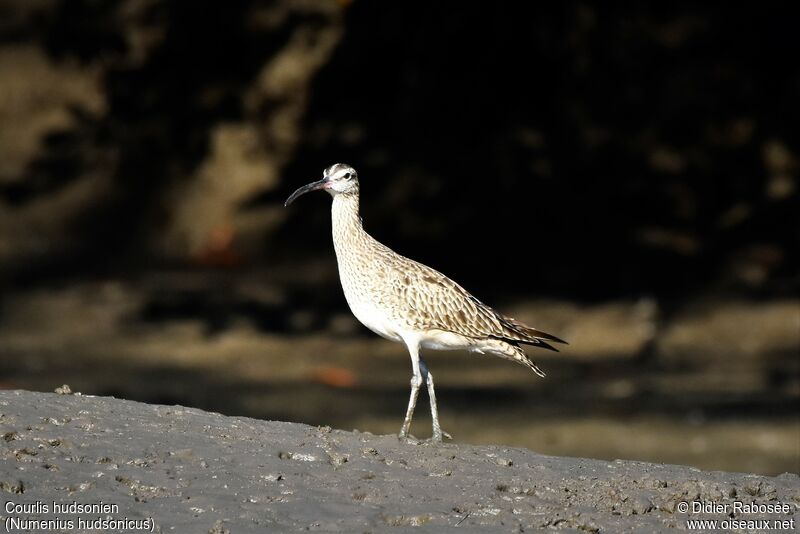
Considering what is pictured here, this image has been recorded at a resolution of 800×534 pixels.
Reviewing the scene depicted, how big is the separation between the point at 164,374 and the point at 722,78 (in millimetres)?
8336

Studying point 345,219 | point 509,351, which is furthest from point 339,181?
point 509,351

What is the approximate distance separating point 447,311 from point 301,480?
5.59 feet

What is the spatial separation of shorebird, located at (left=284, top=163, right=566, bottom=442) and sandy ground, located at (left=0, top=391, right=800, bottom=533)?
664 millimetres

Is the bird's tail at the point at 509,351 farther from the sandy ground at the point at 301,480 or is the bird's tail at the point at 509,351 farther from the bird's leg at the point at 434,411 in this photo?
the sandy ground at the point at 301,480

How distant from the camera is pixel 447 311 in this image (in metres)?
8.23

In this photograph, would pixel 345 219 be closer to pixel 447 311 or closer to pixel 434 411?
pixel 447 311

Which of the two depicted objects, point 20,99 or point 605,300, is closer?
point 605,300

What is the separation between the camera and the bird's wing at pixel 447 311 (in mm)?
8156

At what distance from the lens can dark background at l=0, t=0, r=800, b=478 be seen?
16500 mm

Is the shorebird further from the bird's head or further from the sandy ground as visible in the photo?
the sandy ground

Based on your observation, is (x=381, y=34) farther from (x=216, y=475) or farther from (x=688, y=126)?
(x=216, y=475)

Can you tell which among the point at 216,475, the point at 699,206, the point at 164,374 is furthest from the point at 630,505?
the point at 699,206

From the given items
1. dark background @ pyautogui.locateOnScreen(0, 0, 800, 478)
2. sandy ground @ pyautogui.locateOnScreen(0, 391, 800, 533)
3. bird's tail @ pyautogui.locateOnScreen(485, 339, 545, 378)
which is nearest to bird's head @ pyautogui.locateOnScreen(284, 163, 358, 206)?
bird's tail @ pyautogui.locateOnScreen(485, 339, 545, 378)

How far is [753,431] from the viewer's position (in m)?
12.2
